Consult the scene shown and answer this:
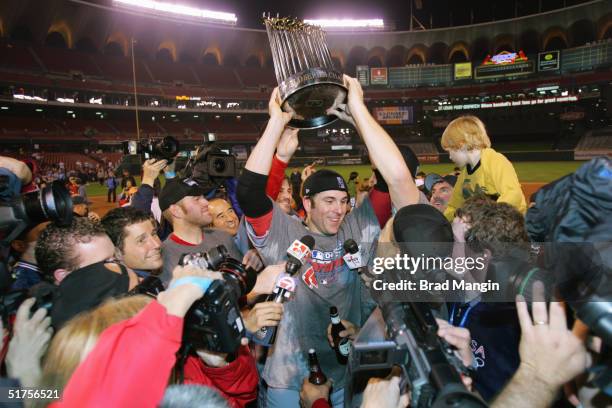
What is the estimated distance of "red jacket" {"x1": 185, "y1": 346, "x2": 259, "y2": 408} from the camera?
2.00 m

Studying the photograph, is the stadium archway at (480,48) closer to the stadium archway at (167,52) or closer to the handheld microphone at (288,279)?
the stadium archway at (167,52)

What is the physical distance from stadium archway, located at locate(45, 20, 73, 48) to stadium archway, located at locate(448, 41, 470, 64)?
50.4 meters

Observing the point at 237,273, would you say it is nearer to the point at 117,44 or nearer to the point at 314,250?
the point at 314,250

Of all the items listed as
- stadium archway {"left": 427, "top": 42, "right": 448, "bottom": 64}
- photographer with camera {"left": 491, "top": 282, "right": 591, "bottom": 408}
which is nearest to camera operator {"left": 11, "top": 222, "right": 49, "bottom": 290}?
photographer with camera {"left": 491, "top": 282, "right": 591, "bottom": 408}

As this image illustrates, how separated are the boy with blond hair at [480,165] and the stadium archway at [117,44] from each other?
174ft

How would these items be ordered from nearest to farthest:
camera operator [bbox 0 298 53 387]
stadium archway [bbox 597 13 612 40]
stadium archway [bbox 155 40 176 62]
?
camera operator [bbox 0 298 53 387] < stadium archway [bbox 597 13 612 40] < stadium archway [bbox 155 40 176 62]

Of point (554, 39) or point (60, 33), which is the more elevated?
point (60, 33)

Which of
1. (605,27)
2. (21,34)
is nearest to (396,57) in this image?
(605,27)

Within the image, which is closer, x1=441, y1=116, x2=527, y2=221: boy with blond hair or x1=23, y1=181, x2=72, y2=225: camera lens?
x1=23, y1=181, x2=72, y2=225: camera lens

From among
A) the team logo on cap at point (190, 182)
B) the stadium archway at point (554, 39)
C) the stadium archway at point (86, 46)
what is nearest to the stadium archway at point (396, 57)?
the stadium archway at point (554, 39)

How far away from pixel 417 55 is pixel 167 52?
37059mm

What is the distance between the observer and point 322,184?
2.68 m

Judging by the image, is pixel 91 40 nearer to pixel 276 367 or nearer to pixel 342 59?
pixel 342 59

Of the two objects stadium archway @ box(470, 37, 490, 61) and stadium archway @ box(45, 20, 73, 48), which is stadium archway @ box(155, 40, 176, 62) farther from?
stadium archway @ box(470, 37, 490, 61)
